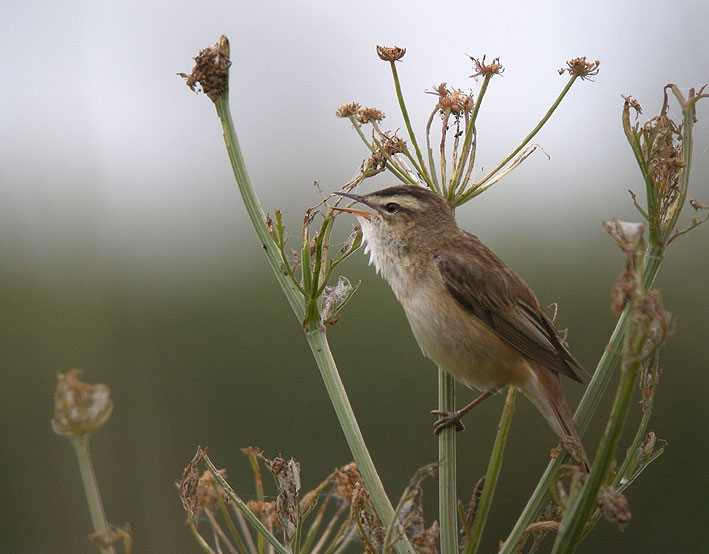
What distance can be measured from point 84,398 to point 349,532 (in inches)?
42.2

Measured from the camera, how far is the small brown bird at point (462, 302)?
9.58 ft

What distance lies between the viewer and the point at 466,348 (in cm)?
298

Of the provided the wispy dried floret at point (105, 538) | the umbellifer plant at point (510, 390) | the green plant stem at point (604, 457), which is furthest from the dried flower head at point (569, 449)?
the wispy dried floret at point (105, 538)

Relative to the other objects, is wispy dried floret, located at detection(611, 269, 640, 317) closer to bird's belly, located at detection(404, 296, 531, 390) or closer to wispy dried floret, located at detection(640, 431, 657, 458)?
wispy dried floret, located at detection(640, 431, 657, 458)

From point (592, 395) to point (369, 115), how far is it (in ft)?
3.86

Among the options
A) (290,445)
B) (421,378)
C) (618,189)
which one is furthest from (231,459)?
(618,189)

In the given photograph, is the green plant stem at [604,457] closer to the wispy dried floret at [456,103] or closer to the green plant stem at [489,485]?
the green plant stem at [489,485]

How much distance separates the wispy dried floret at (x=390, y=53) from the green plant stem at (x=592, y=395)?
1.09 meters

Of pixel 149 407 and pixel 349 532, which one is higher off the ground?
pixel 149 407

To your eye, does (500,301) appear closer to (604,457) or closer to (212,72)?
(212,72)

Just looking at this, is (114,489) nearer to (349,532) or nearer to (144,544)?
(144,544)

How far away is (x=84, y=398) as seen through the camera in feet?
4.50

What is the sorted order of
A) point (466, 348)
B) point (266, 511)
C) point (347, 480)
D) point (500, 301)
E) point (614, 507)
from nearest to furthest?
1. point (614, 507)
2. point (266, 511)
3. point (347, 480)
4. point (466, 348)
5. point (500, 301)

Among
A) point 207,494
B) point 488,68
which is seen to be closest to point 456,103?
point 488,68
